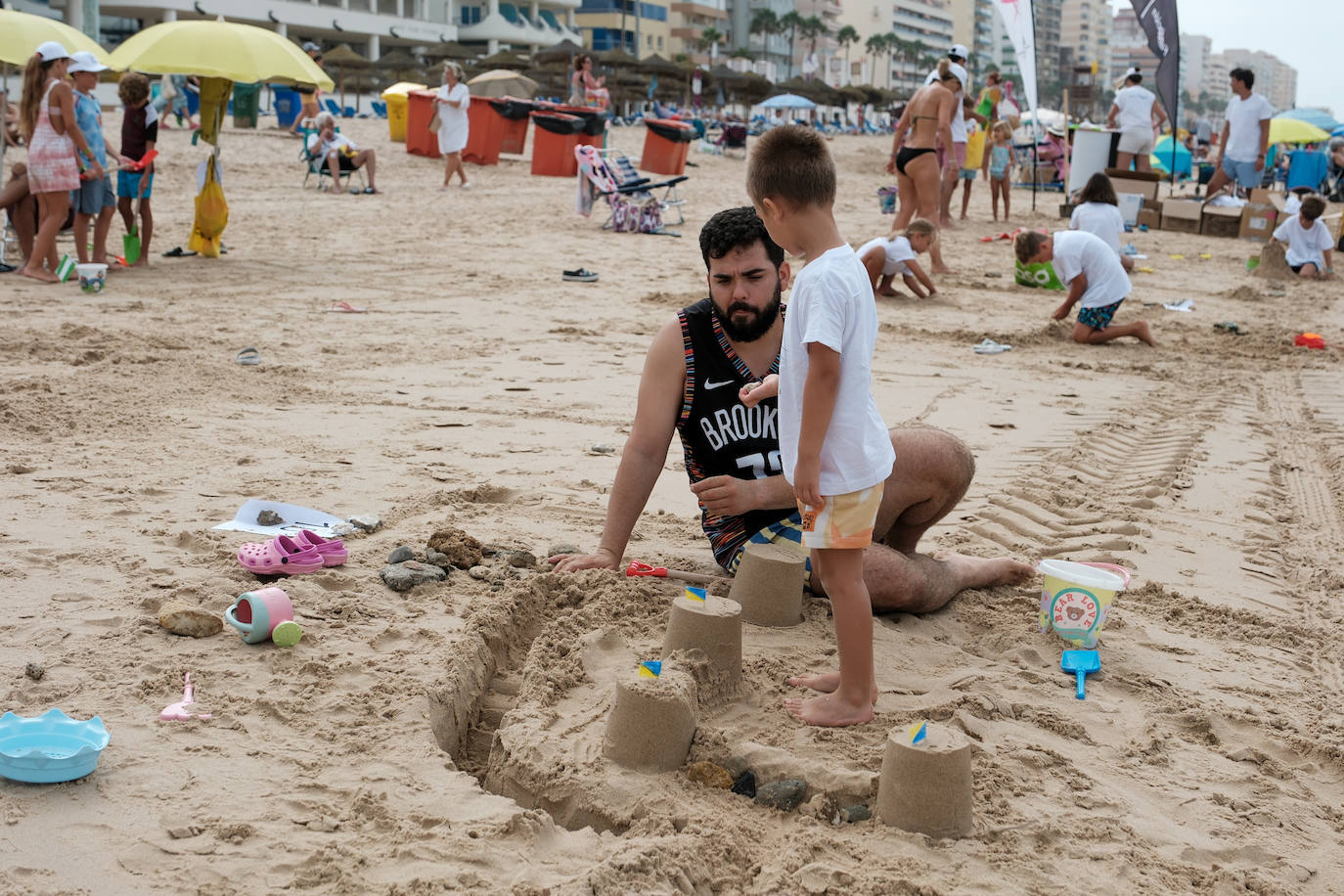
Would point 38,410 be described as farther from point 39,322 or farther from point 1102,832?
point 1102,832

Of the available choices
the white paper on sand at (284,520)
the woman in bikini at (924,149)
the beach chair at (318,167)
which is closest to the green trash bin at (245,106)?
the beach chair at (318,167)

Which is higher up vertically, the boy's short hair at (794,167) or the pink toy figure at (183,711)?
the boy's short hair at (794,167)

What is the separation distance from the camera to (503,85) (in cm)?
2752

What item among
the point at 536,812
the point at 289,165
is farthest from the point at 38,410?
the point at 289,165

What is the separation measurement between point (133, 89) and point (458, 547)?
7.10 meters

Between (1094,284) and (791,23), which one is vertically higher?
(791,23)

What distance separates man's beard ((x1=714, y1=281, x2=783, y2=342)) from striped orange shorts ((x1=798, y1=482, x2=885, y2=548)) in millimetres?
812

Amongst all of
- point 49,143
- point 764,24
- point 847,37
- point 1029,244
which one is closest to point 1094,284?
point 1029,244

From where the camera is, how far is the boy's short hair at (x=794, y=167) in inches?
92.6

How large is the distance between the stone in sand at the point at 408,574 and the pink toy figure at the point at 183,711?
75cm

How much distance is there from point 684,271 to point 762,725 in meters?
7.99

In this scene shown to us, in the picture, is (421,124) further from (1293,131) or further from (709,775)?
(709,775)

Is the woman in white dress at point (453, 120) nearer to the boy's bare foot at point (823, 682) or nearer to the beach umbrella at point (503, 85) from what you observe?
the beach umbrella at point (503, 85)

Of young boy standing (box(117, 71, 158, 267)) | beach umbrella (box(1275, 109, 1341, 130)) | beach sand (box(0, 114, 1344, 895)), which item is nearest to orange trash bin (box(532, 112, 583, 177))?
young boy standing (box(117, 71, 158, 267))
